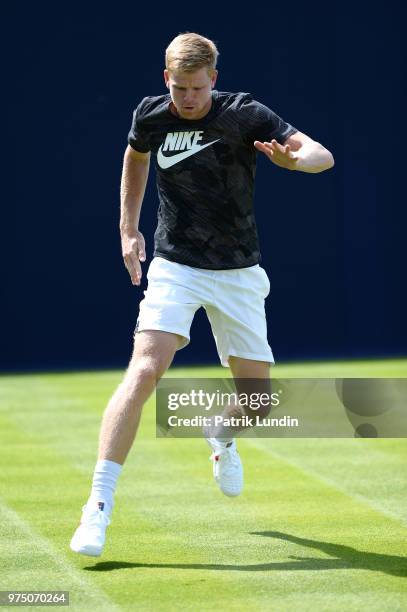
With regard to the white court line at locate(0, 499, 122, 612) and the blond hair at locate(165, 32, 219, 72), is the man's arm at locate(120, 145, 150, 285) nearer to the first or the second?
the blond hair at locate(165, 32, 219, 72)

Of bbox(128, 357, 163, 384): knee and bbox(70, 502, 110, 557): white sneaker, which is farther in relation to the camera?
bbox(128, 357, 163, 384): knee

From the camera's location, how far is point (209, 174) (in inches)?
206

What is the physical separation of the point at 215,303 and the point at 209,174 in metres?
0.53

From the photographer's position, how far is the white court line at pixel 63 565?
164 inches

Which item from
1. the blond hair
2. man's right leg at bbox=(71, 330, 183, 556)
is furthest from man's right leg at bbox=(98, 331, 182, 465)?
the blond hair

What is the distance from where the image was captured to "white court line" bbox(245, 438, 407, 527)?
18.3 feet

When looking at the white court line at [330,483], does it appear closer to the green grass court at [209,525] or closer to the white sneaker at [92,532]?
the green grass court at [209,525]

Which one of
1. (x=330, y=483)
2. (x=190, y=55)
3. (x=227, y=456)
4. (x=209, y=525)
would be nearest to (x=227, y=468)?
(x=227, y=456)

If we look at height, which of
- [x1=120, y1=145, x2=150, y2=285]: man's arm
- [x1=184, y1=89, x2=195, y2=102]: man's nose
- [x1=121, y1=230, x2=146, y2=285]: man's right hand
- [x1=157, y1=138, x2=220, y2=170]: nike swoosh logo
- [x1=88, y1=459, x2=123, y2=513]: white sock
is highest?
[x1=184, y1=89, x2=195, y2=102]: man's nose

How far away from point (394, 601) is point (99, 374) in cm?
773

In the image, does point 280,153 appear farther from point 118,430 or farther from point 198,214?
point 118,430

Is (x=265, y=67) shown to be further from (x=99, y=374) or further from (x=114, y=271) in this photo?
(x=99, y=374)

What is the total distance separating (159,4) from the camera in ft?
39.7

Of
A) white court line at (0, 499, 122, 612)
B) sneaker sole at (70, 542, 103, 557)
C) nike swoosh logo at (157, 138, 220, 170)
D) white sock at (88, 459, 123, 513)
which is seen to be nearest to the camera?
white court line at (0, 499, 122, 612)
